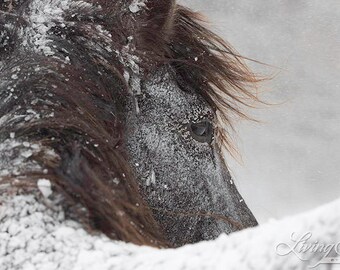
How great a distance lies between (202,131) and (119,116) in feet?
0.93

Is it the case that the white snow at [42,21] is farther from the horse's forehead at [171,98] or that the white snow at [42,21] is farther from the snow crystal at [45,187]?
the snow crystal at [45,187]

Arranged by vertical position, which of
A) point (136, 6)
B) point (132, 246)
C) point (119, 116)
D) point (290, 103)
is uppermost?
point (290, 103)

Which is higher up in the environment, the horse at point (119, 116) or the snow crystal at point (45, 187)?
the horse at point (119, 116)

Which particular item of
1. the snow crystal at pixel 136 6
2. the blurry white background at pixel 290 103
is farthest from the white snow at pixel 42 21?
the blurry white background at pixel 290 103

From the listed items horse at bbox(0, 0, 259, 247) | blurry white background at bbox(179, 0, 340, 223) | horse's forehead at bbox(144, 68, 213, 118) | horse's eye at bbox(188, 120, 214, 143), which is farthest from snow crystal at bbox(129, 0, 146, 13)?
blurry white background at bbox(179, 0, 340, 223)

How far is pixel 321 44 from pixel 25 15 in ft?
14.3

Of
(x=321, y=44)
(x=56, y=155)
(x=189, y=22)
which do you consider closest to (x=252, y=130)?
(x=321, y=44)

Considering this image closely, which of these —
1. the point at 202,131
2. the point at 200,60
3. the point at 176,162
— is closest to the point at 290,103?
the point at 200,60

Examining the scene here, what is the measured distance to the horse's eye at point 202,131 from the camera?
4.91ft

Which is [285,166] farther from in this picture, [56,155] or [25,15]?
[56,155]

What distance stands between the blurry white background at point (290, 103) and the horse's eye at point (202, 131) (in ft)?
8.77

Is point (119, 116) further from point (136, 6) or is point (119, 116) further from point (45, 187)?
point (45, 187)

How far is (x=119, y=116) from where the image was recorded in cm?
132

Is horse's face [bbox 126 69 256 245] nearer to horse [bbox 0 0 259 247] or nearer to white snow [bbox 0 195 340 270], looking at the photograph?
horse [bbox 0 0 259 247]
